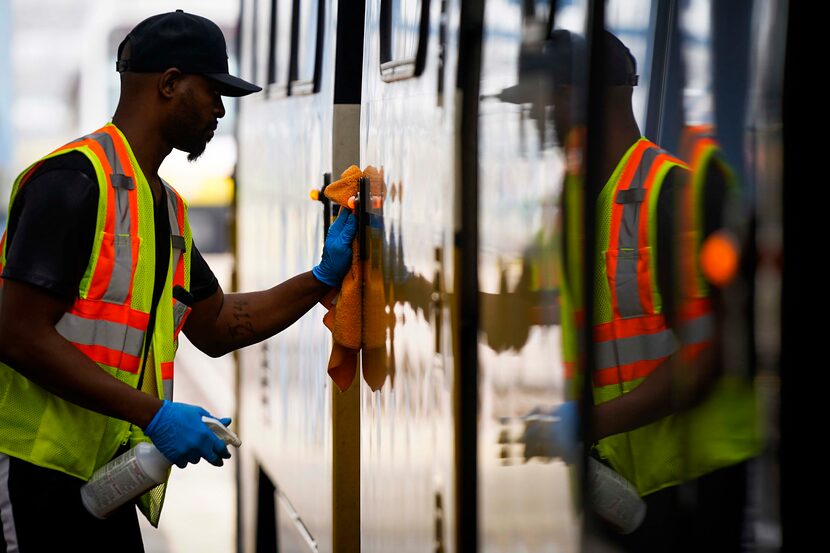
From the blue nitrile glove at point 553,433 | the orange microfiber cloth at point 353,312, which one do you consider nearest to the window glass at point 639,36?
the blue nitrile glove at point 553,433

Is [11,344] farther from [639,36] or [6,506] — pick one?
[639,36]

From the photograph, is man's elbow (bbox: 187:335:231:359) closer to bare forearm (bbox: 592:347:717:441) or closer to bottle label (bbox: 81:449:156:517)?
bottle label (bbox: 81:449:156:517)

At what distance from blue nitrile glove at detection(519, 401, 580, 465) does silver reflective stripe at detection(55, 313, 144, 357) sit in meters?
1.50

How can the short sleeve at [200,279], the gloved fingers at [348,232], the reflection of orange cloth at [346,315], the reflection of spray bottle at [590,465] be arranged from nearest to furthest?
the reflection of spray bottle at [590,465] < the reflection of orange cloth at [346,315] < the gloved fingers at [348,232] < the short sleeve at [200,279]

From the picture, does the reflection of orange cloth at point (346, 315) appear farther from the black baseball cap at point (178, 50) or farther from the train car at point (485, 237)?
the black baseball cap at point (178, 50)

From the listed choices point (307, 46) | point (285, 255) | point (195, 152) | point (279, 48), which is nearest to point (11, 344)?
point (195, 152)

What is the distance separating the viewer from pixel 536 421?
179 cm

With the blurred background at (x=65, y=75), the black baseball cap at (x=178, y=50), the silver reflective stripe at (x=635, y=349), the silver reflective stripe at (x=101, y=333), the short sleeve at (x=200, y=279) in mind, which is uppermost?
the blurred background at (x=65, y=75)

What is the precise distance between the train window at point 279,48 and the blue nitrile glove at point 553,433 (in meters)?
2.92

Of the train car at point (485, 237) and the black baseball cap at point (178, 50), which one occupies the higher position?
the black baseball cap at point (178, 50)

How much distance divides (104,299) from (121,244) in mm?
124

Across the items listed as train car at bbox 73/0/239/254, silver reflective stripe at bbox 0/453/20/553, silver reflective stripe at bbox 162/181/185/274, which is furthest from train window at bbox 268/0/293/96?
train car at bbox 73/0/239/254

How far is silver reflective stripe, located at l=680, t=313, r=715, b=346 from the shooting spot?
135cm

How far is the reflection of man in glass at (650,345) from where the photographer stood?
1356 mm
